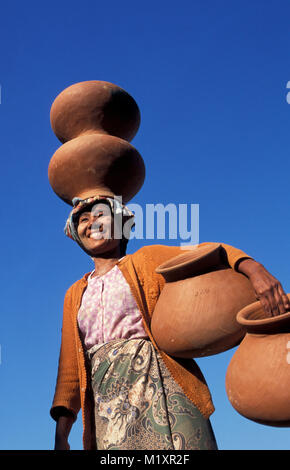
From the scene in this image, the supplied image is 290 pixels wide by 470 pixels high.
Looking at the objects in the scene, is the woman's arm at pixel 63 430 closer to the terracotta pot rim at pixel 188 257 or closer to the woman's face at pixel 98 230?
the woman's face at pixel 98 230

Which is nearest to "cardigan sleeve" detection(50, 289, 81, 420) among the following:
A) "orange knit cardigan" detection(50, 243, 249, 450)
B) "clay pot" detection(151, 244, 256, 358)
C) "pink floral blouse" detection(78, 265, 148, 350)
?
"orange knit cardigan" detection(50, 243, 249, 450)

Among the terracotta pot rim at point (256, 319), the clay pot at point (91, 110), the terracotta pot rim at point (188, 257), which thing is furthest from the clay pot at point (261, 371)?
the clay pot at point (91, 110)

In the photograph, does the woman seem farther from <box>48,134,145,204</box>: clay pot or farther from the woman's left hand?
<box>48,134,145,204</box>: clay pot

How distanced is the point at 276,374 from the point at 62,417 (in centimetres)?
205

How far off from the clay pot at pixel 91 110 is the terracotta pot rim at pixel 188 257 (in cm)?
151

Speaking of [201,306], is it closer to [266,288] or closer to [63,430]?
[266,288]

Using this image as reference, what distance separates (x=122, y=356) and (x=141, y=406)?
392 millimetres

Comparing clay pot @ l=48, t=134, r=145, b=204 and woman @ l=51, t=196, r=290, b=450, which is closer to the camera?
woman @ l=51, t=196, r=290, b=450

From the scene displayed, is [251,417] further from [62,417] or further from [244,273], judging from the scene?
[62,417]

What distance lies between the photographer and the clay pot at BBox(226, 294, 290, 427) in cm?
319

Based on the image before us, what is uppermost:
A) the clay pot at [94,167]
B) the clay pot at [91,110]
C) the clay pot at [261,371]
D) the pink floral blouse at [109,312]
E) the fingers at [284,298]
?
the clay pot at [91,110]

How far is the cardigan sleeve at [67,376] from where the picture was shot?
14.8 feet

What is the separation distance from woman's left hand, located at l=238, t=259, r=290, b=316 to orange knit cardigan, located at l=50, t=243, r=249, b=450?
109 millimetres

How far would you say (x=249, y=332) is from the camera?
11.4ft
